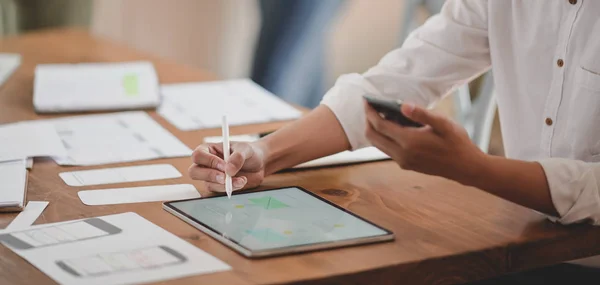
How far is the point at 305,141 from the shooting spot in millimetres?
1462

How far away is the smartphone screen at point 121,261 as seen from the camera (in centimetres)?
98

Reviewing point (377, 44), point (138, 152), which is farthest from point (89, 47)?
point (377, 44)

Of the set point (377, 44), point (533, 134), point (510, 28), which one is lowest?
point (377, 44)

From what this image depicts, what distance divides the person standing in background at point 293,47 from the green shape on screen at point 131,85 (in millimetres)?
1458

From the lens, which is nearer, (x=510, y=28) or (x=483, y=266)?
(x=483, y=266)

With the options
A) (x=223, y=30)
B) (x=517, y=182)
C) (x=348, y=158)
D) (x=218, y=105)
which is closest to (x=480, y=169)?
(x=517, y=182)

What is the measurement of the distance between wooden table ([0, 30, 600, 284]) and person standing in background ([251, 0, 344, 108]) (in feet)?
7.11

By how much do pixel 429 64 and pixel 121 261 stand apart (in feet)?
2.42

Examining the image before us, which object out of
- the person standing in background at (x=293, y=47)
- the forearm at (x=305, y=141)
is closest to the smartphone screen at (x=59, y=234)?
the forearm at (x=305, y=141)

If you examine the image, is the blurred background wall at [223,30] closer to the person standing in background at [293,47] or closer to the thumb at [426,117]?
the person standing in background at [293,47]

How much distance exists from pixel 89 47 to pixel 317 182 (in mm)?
1495

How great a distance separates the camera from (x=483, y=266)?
109cm

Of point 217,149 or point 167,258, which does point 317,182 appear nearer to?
point 217,149

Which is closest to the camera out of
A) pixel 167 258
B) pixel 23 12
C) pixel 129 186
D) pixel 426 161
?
pixel 167 258
